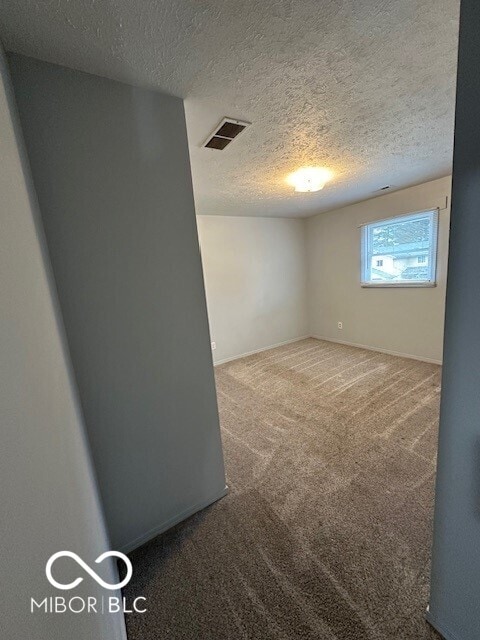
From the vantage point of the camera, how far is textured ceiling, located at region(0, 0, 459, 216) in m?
0.90

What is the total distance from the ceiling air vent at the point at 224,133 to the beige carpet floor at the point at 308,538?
2.30m

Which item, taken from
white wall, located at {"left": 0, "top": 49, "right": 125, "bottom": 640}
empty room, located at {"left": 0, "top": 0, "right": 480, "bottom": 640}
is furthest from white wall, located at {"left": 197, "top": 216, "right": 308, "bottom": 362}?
white wall, located at {"left": 0, "top": 49, "right": 125, "bottom": 640}

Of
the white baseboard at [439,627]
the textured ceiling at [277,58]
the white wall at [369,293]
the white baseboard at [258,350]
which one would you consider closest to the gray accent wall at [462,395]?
the white baseboard at [439,627]

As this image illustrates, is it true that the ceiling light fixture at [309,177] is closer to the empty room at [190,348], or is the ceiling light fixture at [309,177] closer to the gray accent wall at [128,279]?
the empty room at [190,348]

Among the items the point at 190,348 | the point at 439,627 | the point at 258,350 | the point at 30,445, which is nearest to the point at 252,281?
the point at 258,350

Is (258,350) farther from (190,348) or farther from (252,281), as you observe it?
(190,348)

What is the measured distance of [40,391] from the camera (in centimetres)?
59

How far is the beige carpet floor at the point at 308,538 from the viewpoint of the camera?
1072 mm

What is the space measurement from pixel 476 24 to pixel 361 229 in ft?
11.7

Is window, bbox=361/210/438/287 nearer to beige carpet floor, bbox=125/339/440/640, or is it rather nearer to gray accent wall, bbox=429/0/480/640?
beige carpet floor, bbox=125/339/440/640

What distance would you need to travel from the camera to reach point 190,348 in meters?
1.48

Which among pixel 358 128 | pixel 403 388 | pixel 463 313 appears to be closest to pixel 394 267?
pixel 403 388

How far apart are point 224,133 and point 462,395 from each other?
1.85 meters

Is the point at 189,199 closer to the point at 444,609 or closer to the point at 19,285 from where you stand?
the point at 19,285
